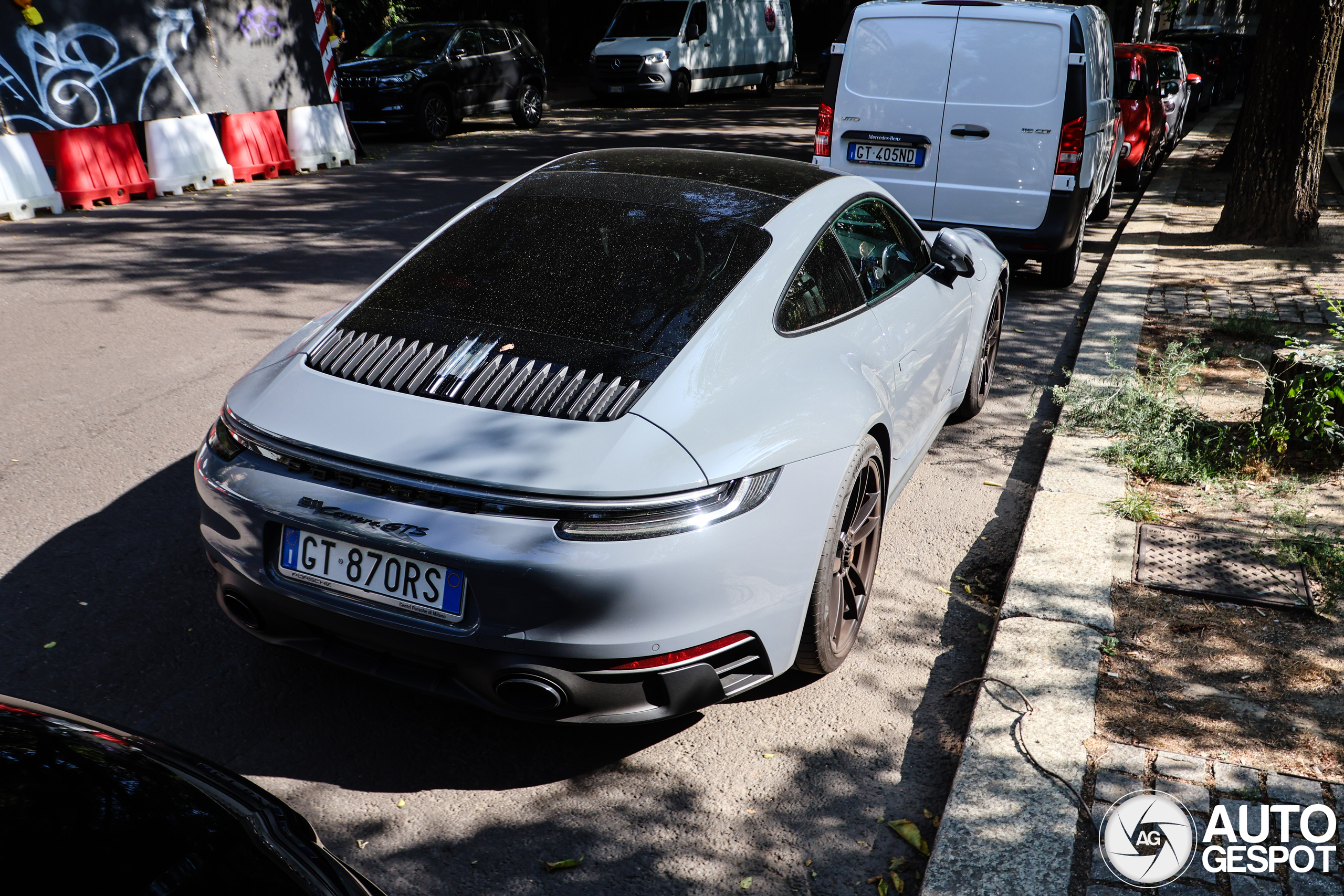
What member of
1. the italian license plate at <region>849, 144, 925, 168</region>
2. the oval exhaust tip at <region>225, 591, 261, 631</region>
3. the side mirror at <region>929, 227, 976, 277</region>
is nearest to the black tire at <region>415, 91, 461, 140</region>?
the italian license plate at <region>849, 144, 925, 168</region>

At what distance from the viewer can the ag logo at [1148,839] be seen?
259cm

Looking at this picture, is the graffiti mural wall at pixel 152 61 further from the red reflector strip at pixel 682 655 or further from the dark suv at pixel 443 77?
the red reflector strip at pixel 682 655

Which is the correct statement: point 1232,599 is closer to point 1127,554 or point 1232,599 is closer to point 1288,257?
point 1127,554

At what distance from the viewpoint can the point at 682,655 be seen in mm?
2695

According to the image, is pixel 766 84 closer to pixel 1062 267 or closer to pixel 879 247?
pixel 1062 267

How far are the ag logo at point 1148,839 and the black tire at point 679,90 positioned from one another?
21.9m

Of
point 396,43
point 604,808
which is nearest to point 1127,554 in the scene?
point 604,808

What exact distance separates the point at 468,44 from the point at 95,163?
8.03 metres

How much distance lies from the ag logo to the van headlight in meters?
1.25

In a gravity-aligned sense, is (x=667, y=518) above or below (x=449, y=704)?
above

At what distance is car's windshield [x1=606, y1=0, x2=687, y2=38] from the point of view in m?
23.3

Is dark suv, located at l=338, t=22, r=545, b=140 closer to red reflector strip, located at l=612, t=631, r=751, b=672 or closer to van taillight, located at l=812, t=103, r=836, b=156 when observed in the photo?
van taillight, located at l=812, t=103, r=836, b=156

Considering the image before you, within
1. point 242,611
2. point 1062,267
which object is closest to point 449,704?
point 242,611

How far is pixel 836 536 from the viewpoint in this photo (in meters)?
3.14
